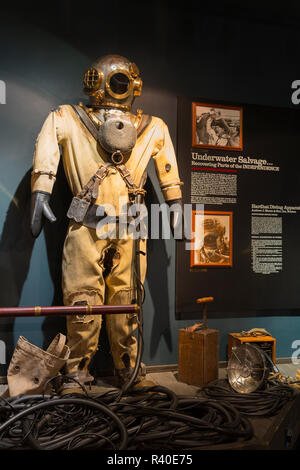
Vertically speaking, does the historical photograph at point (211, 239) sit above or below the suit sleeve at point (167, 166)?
below

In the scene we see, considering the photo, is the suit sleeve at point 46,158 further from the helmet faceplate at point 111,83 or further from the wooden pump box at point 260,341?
the wooden pump box at point 260,341

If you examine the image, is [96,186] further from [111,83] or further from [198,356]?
[198,356]

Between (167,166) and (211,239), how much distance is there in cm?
86

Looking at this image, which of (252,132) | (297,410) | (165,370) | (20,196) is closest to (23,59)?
(20,196)

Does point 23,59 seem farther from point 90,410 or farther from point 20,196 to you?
point 90,410

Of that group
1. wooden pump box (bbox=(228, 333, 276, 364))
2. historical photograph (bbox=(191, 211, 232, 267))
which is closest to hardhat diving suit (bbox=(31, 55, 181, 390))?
historical photograph (bbox=(191, 211, 232, 267))

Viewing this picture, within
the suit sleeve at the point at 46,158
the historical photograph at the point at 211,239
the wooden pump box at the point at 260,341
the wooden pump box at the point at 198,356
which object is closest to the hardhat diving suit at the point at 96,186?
the suit sleeve at the point at 46,158

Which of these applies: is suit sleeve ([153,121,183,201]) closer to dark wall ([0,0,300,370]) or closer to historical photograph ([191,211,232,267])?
dark wall ([0,0,300,370])

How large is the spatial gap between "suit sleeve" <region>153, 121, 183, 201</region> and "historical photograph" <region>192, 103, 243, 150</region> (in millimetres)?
528

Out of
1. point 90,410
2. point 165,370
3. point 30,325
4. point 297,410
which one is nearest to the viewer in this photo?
point 90,410

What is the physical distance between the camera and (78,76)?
375 cm

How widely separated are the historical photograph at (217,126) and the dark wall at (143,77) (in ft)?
0.45

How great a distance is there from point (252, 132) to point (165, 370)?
90.0 inches

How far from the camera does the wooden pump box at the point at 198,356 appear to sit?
3412mm
